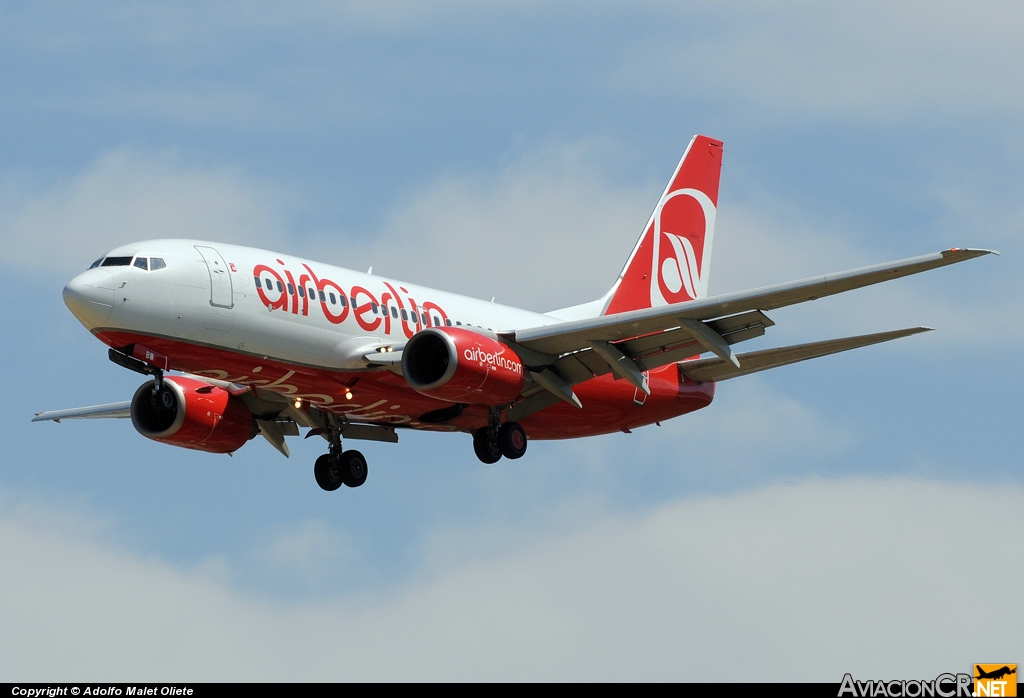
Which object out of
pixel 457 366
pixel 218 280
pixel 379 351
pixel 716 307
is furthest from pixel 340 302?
pixel 716 307

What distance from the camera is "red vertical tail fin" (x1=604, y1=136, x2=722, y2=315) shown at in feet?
158

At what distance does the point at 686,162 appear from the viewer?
51594mm

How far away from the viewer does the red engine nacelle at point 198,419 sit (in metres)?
42.1

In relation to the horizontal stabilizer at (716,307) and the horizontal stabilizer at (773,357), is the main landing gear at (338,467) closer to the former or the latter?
the horizontal stabilizer at (716,307)

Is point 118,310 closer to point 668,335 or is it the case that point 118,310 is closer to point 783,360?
point 668,335

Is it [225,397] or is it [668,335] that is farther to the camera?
[225,397]

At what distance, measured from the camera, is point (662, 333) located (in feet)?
130

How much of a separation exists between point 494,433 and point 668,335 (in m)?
5.35

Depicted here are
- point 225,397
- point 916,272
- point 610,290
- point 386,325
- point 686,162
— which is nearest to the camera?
point 916,272

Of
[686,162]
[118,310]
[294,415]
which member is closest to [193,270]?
[118,310]

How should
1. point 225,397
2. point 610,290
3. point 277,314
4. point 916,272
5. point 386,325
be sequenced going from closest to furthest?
1. point 916,272
2. point 277,314
3. point 386,325
4. point 225,397
5. point 610,290

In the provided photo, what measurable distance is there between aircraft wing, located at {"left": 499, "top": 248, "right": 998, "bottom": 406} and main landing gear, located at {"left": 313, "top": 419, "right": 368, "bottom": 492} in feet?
19.1

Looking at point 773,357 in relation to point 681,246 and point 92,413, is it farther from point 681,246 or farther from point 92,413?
point 92,413

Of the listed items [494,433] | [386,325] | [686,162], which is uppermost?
[686,162]
